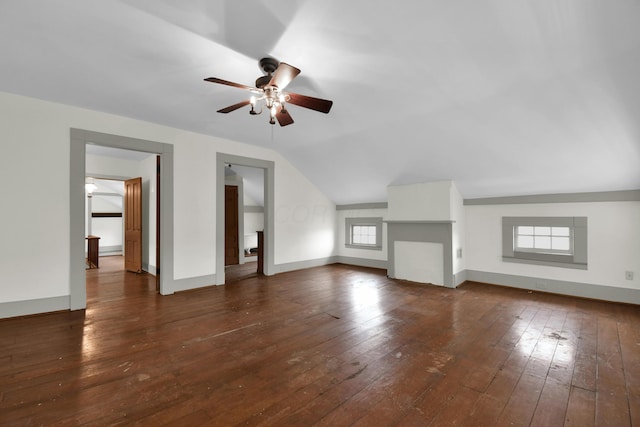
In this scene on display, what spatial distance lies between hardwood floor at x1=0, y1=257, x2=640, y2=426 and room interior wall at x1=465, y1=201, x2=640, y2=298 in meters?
0.41

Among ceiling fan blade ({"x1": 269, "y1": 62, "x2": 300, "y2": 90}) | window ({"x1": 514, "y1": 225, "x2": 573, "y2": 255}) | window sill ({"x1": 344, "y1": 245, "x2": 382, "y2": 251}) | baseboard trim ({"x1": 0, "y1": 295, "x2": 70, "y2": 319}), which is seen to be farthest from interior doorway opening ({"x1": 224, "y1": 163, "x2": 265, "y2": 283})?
window ({"x1": 514, "y1": 225, "x2": 573, "y2": 255})

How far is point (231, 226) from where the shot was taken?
7059 millimetres

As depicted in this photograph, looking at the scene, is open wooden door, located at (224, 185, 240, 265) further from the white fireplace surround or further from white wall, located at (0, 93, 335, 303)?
the white fireplace surround

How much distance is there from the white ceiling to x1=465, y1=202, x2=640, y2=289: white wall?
32 centimetres

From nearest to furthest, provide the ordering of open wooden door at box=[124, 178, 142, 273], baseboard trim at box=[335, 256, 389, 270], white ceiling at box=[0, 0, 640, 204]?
white ceiling at box=[0, 0, 640, 204]
open wooden door at box=[124, 178, 142, 273]
baseboard trim at box=[335, 256, 389, 270]

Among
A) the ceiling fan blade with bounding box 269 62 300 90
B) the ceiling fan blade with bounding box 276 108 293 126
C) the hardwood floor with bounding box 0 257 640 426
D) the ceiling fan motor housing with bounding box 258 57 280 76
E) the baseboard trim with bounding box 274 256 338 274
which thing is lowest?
the hardwood floor with bounding box 0 257 640 426

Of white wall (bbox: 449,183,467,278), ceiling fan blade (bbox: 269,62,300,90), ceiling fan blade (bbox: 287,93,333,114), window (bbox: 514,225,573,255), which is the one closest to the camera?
ceiling fan blade (bbox: 269,62,300,90)

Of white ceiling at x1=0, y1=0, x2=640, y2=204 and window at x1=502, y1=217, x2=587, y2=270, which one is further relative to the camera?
window at x1=502, y1=217, x2=587, y2=270

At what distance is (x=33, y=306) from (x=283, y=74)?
3.94m

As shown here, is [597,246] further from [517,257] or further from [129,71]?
[129,71]

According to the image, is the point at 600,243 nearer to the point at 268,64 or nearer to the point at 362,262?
the point at 362,262

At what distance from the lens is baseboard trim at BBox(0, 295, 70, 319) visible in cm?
318

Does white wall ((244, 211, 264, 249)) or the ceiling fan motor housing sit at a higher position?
the ceiling fan motor housing

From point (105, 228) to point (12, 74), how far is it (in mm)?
8334
